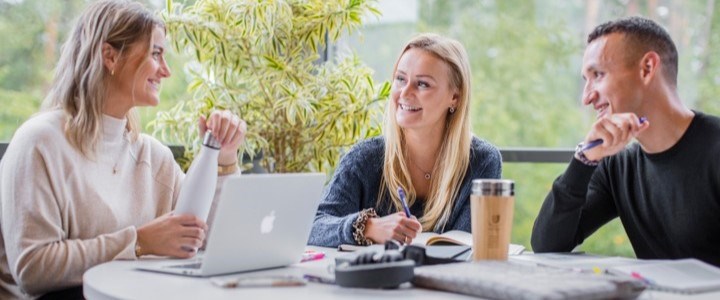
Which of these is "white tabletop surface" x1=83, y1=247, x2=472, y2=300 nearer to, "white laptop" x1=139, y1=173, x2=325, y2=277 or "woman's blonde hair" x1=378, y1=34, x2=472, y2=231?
"white laptop" x1=139, y1=173, x2=325, y2=277

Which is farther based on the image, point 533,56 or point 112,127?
point 533,56

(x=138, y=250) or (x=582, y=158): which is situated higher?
(x=582, y=158)

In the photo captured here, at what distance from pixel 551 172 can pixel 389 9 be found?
1.29 m

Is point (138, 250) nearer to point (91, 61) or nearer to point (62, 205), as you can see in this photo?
point (62, 205)

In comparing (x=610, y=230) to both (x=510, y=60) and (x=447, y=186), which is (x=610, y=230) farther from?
(x=447, y=186)

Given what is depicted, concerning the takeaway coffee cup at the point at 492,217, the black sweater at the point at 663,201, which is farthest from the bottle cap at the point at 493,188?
the black sweater at the point at 663,201

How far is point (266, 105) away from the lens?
3615 millimetres

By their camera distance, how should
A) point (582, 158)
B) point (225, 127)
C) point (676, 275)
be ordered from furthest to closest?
point (225, 127), point (582, 158), point (676, 275)

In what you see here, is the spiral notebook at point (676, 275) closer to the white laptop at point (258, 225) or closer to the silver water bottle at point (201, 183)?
the white laptop at point (258, 225)

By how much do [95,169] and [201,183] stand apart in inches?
13.8

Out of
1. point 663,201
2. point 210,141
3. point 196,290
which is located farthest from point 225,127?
point 663,201

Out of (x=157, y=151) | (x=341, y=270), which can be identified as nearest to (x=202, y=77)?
(x=157, y=151)

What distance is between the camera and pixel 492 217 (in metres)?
1.91

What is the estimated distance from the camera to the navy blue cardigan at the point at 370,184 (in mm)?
2777
